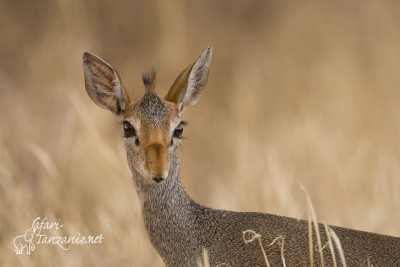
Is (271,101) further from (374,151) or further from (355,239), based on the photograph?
(355,239)

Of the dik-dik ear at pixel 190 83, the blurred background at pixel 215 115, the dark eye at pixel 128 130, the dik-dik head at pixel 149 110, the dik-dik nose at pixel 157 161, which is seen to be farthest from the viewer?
the blurred background at pixel 215 115

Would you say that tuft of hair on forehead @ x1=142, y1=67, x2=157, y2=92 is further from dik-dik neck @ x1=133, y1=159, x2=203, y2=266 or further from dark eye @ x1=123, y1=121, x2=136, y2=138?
dik-dik neck @ x1=133, y1=159, x2=203, y2=266

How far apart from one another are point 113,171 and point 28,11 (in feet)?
14.9

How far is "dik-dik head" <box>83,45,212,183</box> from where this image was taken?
263 inches

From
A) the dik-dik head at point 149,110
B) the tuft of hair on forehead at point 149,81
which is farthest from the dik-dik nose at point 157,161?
the tuft of hair on forehead at point 149,81

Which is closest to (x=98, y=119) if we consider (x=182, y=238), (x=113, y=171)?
(x=113, y=171)

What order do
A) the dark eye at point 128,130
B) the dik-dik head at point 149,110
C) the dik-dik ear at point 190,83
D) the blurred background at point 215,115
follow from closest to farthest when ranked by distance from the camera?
the dik-dik head at point 149,110 → the dark eye at point 128,130 → the dik-dik ear at point 190,83 → the blurred background at point 215,115

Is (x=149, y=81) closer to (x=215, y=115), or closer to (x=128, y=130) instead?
(x=128, y=130)

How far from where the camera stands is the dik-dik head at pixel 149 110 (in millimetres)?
6680

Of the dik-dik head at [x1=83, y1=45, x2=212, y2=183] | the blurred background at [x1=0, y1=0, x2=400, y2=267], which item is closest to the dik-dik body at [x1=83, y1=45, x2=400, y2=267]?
the dik-dik head at [x1=83, y1=45, x2=212, y2=183]

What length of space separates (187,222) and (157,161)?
58cm

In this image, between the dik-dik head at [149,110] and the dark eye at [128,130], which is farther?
the dark eye at [128,130]

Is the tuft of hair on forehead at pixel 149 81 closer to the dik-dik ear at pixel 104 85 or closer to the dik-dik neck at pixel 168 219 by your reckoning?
the dik-dik ear at pixel 104 85

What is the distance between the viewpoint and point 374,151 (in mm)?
10914
